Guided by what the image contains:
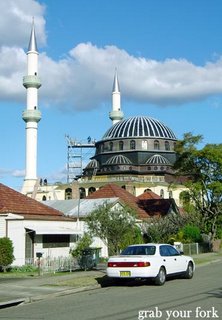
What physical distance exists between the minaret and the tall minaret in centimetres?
3020

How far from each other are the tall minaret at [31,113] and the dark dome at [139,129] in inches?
1064

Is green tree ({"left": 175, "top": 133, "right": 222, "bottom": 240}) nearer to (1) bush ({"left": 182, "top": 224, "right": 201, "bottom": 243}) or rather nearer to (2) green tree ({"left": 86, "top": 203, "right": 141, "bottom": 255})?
(1) bush ({"left": 182, "top": 224, "right": 201, "bottom": 243})

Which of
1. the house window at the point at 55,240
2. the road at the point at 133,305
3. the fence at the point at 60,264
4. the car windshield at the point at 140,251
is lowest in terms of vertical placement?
the road at the point at 133,305

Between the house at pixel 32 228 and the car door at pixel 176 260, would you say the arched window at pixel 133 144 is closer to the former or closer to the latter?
the house at pixel 32 228

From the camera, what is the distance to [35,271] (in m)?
25.3

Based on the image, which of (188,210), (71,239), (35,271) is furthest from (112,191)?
(35,271)

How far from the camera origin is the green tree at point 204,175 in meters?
42.6

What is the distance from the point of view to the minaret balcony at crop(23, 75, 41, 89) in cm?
7756

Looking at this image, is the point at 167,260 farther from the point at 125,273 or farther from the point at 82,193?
the point at 82,193

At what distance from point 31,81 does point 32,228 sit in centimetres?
5261

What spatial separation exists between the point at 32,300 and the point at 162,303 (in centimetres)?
381

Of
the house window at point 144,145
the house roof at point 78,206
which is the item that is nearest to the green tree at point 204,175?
the house roof at point 78,206

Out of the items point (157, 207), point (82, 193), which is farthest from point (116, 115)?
point (157, 207)

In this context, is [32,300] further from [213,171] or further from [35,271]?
[213,171]
